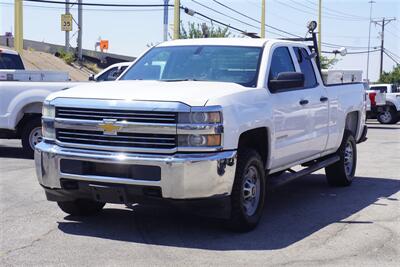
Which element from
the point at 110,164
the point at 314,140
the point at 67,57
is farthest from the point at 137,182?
the point at 67,57

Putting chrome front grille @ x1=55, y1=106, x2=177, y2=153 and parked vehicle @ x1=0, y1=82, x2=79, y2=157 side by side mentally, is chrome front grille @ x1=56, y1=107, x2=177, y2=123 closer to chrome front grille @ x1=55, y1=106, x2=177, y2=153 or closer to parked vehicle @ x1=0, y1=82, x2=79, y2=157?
chrome front grille @ x1=55, y1=106, x2=177, y2=153

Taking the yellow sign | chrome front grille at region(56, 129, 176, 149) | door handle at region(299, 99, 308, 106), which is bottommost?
chrome front grille at region(56, 129, 176, 149)

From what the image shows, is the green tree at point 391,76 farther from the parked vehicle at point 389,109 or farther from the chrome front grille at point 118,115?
the chrome front grille at point 118,115

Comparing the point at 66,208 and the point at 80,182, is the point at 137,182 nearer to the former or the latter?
the point at 80,182

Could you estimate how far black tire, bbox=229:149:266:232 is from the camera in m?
6.21

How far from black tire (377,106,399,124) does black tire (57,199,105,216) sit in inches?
840

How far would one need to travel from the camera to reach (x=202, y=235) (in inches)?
249

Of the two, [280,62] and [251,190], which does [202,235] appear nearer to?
[251,190]

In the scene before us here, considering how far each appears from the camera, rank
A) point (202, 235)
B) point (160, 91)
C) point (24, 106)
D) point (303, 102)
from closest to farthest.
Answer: point (160, 91) → point (202, 235) → point (303, 102) → point (24, 106)

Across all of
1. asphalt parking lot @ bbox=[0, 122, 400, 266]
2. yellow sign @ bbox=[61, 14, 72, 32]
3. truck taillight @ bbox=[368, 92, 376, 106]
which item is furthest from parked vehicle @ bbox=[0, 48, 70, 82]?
yellow sign @ bbox=[61, 14, 72, 32]

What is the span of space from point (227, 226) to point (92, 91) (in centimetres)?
189

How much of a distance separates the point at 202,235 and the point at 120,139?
4.14ft

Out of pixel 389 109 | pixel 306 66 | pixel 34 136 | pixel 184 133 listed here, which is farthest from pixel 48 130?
pixel 389 109

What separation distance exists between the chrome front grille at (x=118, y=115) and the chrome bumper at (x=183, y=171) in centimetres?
32
